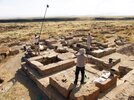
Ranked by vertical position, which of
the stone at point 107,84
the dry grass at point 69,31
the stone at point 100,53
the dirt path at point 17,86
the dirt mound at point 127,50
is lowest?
the dry grass at point 69,31

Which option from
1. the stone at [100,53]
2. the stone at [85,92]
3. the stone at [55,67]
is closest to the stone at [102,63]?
the stone at [100,53]

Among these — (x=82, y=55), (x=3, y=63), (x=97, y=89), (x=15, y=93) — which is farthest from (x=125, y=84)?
(x=3, y=63)

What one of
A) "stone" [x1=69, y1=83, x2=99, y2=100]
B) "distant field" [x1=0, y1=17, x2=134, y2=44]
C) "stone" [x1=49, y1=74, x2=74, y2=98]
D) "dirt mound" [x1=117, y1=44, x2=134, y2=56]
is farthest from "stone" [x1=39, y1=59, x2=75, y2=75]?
"distant field" [x1=0, y1=17, x2=134, y2=44]

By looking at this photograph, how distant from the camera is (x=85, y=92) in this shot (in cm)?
722

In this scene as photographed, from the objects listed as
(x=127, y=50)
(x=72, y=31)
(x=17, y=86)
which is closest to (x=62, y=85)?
(x=17, y=86)

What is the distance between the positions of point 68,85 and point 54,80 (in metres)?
0.94

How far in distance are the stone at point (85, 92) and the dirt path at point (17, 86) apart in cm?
207

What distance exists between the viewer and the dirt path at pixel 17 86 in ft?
29.5

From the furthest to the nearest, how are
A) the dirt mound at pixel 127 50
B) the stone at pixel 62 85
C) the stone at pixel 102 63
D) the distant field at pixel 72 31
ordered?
the distant field at pixel 72 31
the dirt mound at pixel 127 50
the stone at pixel 102 63
the stone at pixel 62 85

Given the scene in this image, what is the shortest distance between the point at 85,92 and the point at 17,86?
4800 mm

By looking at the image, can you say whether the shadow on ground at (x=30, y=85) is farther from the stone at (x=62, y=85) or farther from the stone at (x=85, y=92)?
the stone at (x=85, y=92)

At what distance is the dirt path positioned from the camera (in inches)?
354

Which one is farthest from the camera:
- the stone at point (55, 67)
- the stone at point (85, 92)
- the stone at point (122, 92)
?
the stone at point (55, 67)

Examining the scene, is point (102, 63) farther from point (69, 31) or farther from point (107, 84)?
point (69, 31)
